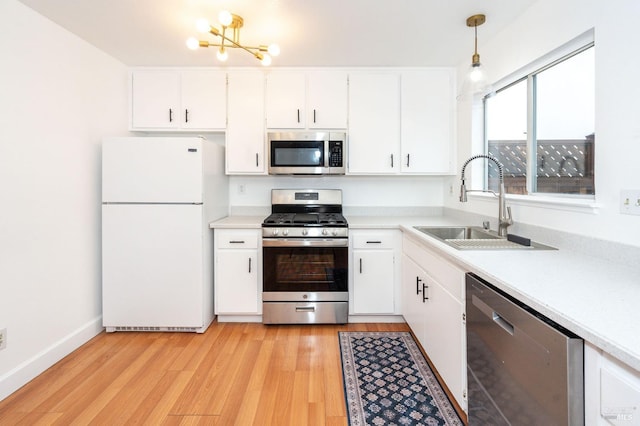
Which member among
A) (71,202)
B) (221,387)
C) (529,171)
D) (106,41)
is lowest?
(221,387)

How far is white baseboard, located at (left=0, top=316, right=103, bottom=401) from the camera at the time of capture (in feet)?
6.19

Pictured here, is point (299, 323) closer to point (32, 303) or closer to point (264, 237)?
point (264, 237)

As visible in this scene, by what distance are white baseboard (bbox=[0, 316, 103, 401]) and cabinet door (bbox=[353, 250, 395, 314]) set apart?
219 centimetres

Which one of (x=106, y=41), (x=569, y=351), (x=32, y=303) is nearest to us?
(x=569, y=351)

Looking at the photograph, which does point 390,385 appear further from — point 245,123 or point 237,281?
point 245,123

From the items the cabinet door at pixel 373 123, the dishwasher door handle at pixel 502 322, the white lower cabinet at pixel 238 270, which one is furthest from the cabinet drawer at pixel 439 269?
the white lower cabinet at pixel 238 270

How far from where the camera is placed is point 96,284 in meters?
2.66

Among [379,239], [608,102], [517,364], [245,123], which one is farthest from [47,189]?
[608,102]

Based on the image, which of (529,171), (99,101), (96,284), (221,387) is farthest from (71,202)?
(529,171)

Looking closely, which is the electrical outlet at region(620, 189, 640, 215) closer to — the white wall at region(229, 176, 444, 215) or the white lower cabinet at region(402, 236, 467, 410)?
the white lower cabinet at region(402, 236, 467, 410)

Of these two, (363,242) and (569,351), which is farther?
(363,242)

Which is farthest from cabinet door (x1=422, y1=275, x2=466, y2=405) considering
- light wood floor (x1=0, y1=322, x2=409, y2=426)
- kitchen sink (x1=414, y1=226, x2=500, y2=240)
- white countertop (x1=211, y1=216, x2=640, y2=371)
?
light wood floor (x1=0, y1=322, x2=409, y2=426)

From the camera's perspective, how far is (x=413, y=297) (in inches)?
96.9

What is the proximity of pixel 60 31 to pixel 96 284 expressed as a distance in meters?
1.95
